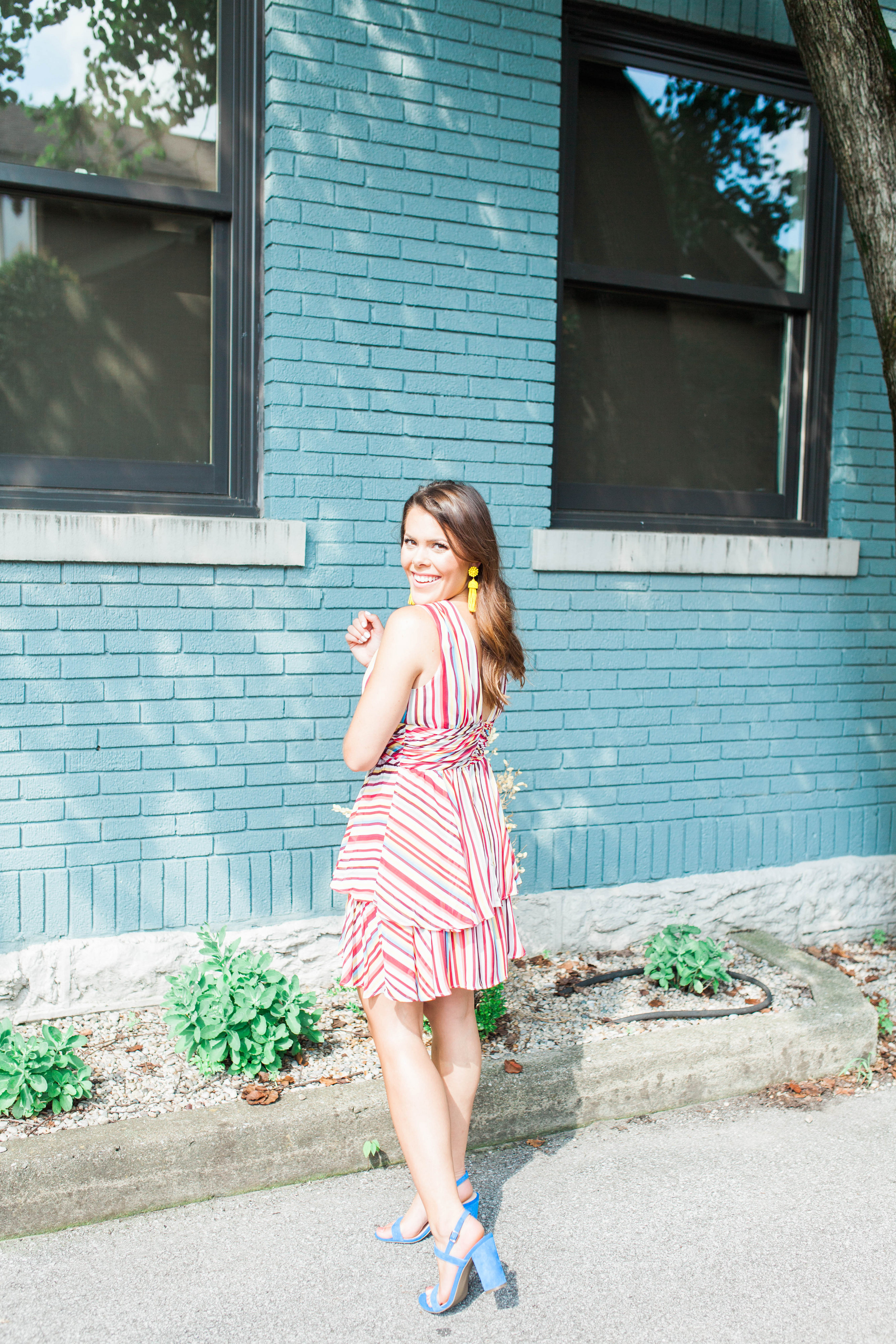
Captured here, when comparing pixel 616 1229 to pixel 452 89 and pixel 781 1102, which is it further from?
pixel 452 89

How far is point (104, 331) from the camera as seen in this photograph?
12.5ft

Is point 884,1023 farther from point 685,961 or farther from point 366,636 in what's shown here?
point 366,636

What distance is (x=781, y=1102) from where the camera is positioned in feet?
11.6

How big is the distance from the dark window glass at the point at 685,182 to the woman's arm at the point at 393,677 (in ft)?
9.27

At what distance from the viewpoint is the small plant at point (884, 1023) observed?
403 centimetres

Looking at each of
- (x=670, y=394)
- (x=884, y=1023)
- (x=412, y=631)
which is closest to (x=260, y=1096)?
(x=412, y=631)

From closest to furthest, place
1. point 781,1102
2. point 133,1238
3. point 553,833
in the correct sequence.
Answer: point 133,1238, point 781,1102, point 553,833

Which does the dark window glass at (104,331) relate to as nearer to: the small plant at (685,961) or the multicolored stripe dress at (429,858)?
the multicolored stripe dress at (429,858)

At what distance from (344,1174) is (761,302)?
162 inches

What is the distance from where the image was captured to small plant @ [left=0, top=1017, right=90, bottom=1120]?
2.91 meters

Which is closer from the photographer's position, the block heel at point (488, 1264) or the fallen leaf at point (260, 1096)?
the block heel at point (488, 1264)

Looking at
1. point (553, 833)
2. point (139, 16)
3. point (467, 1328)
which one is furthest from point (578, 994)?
point (139, 16)

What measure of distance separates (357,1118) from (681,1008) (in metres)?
1.47

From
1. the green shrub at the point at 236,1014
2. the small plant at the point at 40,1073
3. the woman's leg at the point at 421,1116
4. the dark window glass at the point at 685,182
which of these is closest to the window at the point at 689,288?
the dark window glass at the point at 685,182
